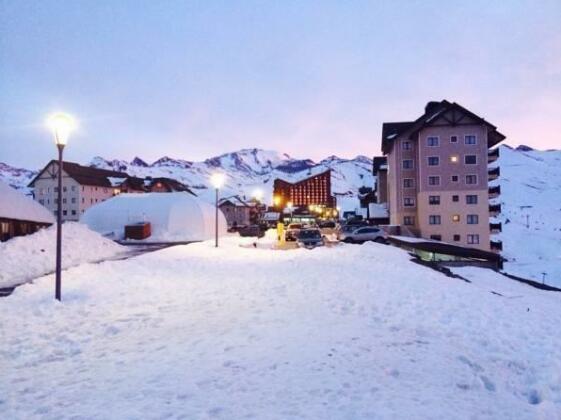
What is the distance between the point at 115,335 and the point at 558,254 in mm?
117064

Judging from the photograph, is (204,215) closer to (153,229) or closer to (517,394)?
(153,229)

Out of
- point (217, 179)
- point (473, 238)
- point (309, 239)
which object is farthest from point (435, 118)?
point (217, 179)

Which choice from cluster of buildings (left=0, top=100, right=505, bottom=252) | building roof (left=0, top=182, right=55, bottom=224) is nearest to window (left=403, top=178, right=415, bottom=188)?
cluster of buildings (left=0, top=100, right=505, bottom=252)

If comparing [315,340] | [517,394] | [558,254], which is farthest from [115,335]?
[558,254]

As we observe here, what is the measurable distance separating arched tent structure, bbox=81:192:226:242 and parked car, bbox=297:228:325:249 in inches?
528

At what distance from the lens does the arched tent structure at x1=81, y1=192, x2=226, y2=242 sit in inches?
1572

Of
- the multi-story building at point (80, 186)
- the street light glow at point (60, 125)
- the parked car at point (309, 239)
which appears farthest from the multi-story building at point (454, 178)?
the multi-story building at point (80, 186)

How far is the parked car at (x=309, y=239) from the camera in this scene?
28.1 m

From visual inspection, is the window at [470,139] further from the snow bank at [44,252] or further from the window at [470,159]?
the snow bank at [44,252]

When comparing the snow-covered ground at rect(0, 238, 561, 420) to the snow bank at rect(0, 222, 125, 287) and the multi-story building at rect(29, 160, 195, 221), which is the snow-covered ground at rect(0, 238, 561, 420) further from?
the multi-story building at rect(29, 160, 195, 221)

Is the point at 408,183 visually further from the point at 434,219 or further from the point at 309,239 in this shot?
the point at 309,239

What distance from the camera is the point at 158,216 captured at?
40.7 m

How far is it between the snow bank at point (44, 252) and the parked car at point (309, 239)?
40.8ft

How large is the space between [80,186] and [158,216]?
56.9m
